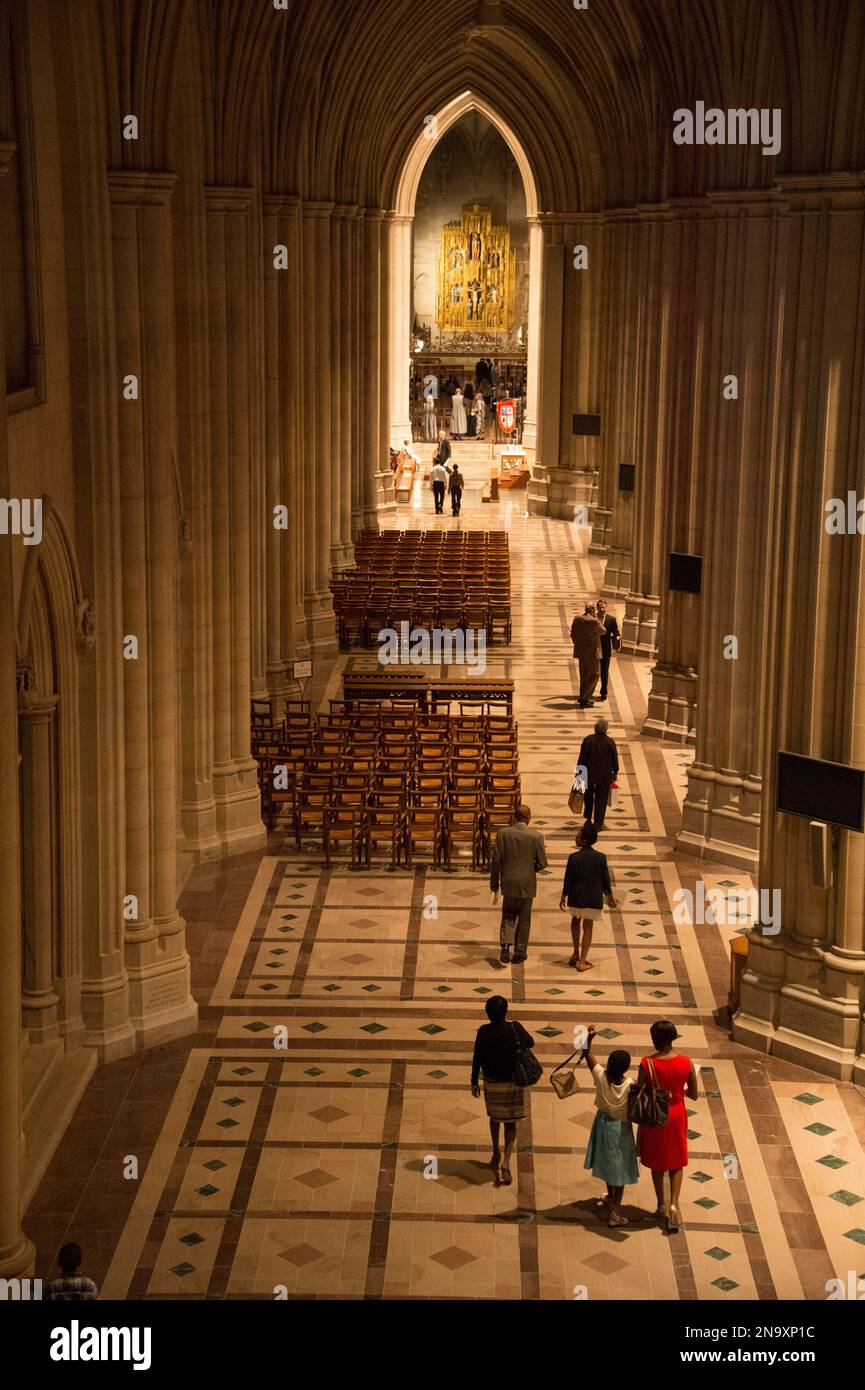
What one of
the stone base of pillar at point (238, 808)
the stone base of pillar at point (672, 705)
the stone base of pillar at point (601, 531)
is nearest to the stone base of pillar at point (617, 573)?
the stone base of pillar at point (601, 531)

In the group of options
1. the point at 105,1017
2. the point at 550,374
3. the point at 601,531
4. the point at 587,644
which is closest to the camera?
the point at 105,1017

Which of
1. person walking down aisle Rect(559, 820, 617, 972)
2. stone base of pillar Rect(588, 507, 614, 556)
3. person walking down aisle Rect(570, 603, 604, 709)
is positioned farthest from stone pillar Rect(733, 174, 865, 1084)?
stone base of pillar Rect(588, 507, 614, 556)

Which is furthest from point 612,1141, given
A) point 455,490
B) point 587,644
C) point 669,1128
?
point 455,490

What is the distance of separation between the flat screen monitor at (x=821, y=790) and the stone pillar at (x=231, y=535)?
7693 millimetres

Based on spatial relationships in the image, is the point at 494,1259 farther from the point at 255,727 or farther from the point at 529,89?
the point at 529,89

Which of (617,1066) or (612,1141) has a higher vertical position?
(617,1066)

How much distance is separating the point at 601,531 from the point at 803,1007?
27.5 metres

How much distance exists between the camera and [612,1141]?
1316 cm

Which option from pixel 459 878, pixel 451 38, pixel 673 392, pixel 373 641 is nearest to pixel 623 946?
pixel 459 878

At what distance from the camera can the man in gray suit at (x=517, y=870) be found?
17438mm

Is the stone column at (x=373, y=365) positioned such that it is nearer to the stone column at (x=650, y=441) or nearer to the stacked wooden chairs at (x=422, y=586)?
the stacked wooden chairs at (x=422, y=586)

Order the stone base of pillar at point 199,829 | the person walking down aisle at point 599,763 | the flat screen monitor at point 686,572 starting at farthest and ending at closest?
the flat screen monitor at point 686,572
the stone base of pillar at point 199,829
the person walking down aisle at point 599,763

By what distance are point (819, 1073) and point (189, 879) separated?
7.95 metres

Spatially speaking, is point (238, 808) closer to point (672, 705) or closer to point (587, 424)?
point (672, 705)
